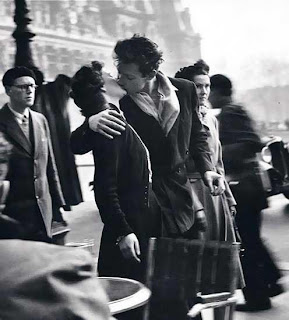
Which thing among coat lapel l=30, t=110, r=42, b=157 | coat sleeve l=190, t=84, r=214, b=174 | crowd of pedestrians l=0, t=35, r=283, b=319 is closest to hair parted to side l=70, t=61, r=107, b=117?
crowd of pedestrians l=0, t=35, r=283, b=319

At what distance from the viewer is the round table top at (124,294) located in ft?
6.62

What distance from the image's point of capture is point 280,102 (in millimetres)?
5320

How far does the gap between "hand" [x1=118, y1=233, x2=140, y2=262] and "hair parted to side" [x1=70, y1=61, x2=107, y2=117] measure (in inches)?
22.9

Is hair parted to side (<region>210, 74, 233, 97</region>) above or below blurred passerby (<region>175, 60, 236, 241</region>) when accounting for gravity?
above

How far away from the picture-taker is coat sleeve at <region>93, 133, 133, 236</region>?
10.1 feet

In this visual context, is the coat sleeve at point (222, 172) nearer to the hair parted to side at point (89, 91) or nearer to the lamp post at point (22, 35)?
the hair parted to side at point (89, 91)

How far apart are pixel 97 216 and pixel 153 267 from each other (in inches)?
26.4

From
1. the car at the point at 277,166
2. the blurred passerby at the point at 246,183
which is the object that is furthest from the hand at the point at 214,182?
the car at the point at 277,166

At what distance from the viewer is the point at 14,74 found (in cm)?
341

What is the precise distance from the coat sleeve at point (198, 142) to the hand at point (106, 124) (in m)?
0.55

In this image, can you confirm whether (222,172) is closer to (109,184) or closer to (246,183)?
(246,183)

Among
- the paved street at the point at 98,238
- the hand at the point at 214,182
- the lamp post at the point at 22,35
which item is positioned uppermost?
the lamp post at the point at 22,35

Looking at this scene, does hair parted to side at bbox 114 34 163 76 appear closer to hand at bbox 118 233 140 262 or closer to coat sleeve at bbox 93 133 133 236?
coat sleeve at bbox 93 133 133 236

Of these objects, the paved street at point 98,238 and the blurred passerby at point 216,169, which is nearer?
the paved street at point 98,238
